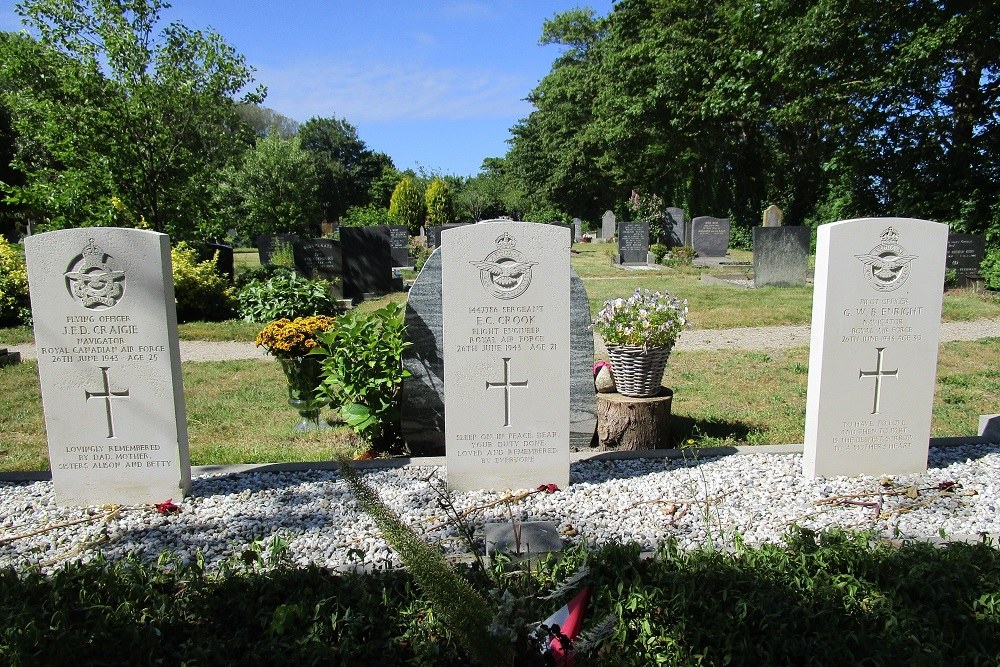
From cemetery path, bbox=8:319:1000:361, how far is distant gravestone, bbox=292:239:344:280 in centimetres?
485

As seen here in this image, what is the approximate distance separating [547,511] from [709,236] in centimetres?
2143

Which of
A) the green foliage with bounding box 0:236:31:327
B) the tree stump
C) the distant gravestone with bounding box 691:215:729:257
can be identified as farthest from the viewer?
the distant gravestone with bounding box 691:215:729:257

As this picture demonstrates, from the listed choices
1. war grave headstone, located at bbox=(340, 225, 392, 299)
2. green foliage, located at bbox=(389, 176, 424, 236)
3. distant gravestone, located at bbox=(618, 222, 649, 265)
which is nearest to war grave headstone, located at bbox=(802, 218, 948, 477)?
war grave headstone, located at bbox=(340, 225, 392, 299)

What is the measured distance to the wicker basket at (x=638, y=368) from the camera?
16.9 feet

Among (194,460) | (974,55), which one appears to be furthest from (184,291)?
(974,55)

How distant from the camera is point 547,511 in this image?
13.1ft

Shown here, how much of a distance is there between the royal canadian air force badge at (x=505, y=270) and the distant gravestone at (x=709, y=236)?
20.7 metres

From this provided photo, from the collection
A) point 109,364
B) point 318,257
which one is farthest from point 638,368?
point 318,257

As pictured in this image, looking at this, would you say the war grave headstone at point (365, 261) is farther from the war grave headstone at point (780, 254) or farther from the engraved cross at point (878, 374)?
the engraved cross at point (878, 374)

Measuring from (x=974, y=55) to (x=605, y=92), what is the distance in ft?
44.9

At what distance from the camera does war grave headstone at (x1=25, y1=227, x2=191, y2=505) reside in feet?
12.8

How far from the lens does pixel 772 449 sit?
4898 millimetres

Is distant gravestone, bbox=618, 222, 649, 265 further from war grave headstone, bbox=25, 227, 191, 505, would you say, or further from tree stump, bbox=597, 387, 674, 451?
war grave headstone, bbox=25, 227, 191, 505

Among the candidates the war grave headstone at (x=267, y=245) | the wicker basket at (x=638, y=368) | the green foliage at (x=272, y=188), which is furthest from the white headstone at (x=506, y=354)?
the green foliage at (x=272, y=188)
